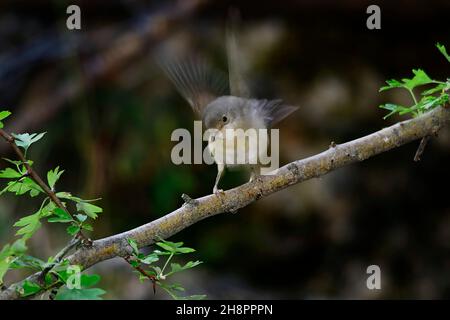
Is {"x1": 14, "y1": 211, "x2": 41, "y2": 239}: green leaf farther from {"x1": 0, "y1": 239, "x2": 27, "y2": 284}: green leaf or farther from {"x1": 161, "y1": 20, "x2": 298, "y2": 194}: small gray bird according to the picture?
{"x1": 161, "y1": 20, "x2": 298, "y2": 194}: small gray bird

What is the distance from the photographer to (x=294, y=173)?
1.61 metres

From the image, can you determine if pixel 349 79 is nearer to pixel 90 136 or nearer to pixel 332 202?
pixel 332 202

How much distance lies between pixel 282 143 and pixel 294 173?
2.01 meters

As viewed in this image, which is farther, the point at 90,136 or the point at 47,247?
the point at 90,136

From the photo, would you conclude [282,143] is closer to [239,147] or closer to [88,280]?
[239,147]

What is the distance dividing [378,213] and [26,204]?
6.58ft

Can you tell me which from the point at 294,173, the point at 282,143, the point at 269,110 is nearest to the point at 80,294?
the point at 294,173

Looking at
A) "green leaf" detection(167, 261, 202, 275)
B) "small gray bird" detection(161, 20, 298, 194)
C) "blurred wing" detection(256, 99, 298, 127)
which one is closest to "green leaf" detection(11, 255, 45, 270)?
"green leaf" detection(167, 261, 202, 275)

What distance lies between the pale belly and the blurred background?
1455mm

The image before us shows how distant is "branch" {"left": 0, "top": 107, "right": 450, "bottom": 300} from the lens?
148 cm

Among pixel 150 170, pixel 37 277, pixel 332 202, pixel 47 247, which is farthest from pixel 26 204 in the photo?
pixel 37 277

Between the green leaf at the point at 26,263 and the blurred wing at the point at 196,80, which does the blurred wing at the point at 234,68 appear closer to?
the blurred wing at the point at 196,80

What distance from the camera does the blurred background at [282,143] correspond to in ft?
11.5

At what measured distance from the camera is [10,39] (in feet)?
13.1
